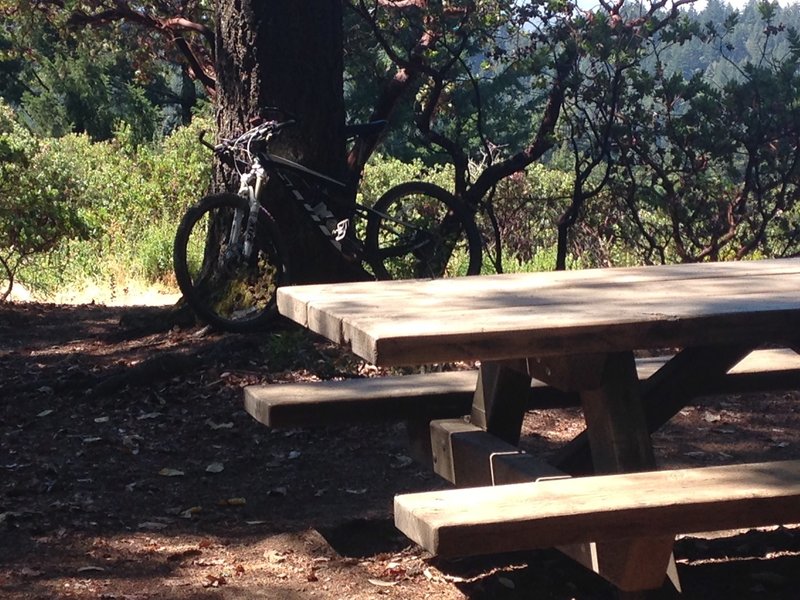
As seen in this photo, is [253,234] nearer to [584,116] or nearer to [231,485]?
[231,485]

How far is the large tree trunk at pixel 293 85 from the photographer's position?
6.52m

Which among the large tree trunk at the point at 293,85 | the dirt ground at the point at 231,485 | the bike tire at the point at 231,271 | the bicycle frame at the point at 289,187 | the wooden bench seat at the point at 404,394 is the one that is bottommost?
the dirt ground at the point at 231,485

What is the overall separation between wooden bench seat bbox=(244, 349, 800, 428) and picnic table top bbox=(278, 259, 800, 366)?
0.52 m

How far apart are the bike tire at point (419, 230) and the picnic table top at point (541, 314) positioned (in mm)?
4049

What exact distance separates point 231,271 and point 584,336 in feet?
14.7

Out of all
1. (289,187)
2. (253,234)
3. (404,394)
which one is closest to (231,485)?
(404,394)

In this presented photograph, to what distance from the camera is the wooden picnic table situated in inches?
100

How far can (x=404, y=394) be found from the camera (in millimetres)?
3973

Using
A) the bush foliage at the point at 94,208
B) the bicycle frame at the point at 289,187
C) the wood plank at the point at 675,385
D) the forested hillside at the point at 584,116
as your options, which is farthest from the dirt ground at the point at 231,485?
the bush foliage at the point at 94,208

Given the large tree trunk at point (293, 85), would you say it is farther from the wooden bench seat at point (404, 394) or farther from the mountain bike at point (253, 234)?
the wooden bench seat at point (404, 394)

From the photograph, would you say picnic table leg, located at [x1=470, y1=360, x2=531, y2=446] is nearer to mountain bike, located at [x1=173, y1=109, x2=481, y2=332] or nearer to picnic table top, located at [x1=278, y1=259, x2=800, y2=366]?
picnic table top, located at [x1=278, y1=259, x2=800, y2=366]

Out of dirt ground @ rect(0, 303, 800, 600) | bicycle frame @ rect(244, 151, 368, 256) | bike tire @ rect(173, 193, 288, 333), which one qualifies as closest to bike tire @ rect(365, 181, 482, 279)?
bicycle frame @ rect(244, 151, 368, 256)

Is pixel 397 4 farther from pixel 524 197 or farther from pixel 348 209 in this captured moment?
pixel 524 197

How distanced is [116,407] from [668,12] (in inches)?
176
